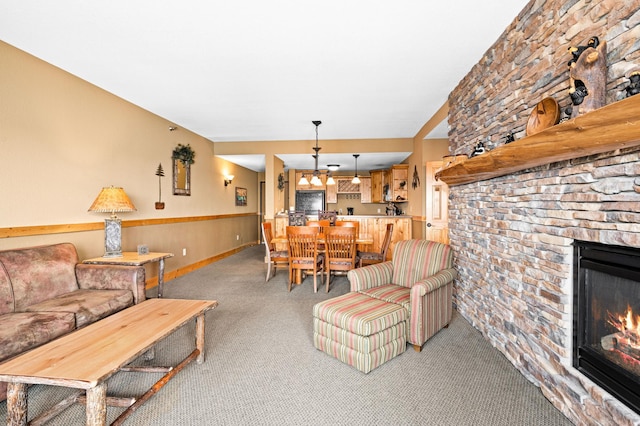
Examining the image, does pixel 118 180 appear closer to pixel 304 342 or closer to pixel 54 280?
pixel 54 280

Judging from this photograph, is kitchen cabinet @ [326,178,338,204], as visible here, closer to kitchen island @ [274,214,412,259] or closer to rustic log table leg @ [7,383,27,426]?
kitchen island @ [274,214,412,259]

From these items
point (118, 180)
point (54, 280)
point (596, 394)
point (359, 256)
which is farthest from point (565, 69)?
point (118, 180)

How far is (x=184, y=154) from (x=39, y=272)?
10.4ft

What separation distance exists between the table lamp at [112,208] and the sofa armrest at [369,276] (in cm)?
261

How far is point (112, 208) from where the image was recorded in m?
3.24

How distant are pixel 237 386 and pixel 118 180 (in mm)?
3322

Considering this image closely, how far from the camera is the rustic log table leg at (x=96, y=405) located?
1.37 meters

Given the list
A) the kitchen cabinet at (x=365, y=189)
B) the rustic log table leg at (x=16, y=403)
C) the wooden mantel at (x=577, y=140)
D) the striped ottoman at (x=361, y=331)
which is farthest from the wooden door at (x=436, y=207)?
the rustic log table leg at (x=16, y=403)

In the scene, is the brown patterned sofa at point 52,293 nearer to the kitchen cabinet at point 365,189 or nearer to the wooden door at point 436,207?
the wooden door at point 436,207

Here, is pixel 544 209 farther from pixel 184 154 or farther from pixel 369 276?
pixel 184 154

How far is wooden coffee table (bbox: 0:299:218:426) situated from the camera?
137 centimetres

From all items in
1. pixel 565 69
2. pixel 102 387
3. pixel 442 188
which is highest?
pixel 565 69

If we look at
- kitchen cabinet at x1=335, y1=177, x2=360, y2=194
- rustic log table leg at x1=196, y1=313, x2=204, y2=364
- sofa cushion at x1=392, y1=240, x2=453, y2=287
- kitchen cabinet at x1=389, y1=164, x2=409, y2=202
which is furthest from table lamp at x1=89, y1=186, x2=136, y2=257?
kitchen cabinet at x1=335, y1=177, x2=360, y2=194

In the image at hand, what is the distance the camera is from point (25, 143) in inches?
112
